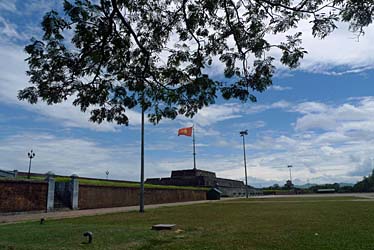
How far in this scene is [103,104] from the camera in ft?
24.7

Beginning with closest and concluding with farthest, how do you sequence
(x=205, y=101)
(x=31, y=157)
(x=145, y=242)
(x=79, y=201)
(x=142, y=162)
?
(x=205, y=101) < (x=145, y=242) < (x=142, y=162) < (x=79, y=201) < (x=31, y=157)

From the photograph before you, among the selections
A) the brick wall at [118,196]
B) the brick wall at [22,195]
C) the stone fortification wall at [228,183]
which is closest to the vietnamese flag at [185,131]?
the brick wall at [118,196]

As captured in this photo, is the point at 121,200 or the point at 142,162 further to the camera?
the point at 121,200

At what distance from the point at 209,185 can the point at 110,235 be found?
2254 inches

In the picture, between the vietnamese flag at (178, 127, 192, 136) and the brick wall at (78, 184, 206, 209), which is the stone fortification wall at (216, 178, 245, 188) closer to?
the vietnamese flag at (178, 127, 192, 136)

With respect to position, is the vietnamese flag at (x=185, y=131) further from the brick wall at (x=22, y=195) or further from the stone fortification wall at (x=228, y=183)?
the brick wall at (x=22, y=195)

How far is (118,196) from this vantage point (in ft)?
108

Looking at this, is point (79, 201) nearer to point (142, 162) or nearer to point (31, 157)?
point (142, 162)

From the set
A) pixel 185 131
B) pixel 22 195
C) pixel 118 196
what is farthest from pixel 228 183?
pixel 22 195

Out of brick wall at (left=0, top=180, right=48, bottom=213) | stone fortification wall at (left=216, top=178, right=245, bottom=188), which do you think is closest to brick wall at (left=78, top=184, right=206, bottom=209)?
brick wall at (left=0, top=180, right=48, bottom=213)

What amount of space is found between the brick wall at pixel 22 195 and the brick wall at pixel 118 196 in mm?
4056

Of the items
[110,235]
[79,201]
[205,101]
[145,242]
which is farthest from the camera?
[79,201]

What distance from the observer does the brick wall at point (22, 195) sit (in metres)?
20.6

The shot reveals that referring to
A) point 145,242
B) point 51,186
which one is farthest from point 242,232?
point 51,186
